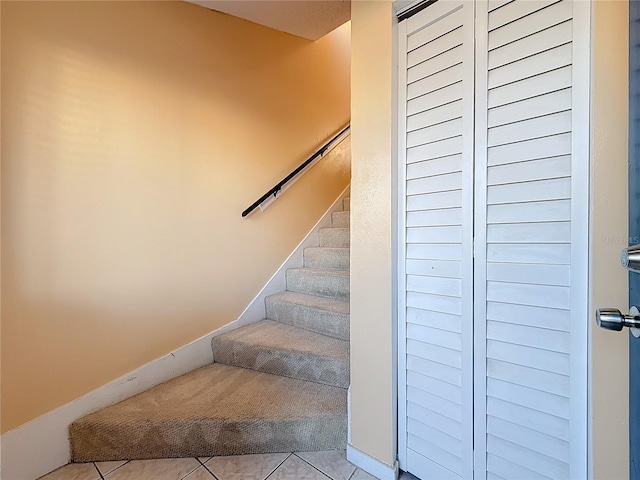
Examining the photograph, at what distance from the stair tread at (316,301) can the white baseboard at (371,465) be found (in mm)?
714

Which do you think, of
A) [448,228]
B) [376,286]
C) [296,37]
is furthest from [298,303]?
[296,37]

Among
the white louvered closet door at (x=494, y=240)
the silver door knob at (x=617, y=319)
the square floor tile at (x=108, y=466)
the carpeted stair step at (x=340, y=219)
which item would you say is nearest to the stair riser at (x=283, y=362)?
the white louvered closet door at (x=494, y=240)

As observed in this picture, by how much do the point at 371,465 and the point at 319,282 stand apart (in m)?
1.17

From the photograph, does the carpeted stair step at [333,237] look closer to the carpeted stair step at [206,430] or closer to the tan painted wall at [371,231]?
the tan painted wall at [371,231]

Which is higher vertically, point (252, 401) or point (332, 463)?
point (252, 401)

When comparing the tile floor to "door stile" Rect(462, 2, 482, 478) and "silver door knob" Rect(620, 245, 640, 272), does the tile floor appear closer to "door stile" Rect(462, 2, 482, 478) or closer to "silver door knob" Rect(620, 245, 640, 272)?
"door stile" Rect(462, 2, 482, 478)

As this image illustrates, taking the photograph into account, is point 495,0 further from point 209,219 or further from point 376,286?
point 209,219

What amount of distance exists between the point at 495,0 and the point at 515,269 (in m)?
0.87

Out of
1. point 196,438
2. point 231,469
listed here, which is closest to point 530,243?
point 231,469

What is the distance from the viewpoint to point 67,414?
1.39 m

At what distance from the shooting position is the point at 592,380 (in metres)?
0.83

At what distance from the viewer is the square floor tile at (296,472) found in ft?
4.21

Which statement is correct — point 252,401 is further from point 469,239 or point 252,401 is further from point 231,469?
point 469,239

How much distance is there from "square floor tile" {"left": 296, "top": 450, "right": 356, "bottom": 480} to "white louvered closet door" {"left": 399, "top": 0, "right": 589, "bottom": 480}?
25 centimetres
